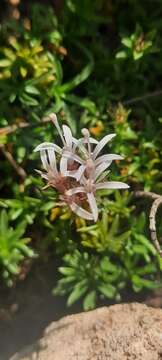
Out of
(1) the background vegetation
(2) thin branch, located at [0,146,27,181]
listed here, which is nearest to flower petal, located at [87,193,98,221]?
(1) the background vegetation

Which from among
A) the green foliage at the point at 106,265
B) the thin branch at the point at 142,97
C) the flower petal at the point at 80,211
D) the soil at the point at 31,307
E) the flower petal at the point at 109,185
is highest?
the flower petal at the point at 109,185

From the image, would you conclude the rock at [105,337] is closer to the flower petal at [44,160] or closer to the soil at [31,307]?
the soil at [31,307]

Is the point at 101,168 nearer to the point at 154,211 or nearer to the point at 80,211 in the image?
the point at 80,211

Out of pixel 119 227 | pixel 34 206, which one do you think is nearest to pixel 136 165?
pixel 119 227

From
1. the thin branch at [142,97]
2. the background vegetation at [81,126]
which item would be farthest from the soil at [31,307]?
the thin branch at [142,97]

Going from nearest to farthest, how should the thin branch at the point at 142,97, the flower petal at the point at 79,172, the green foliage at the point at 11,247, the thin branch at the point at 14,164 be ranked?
the flower petal at the point at 79,172 < the green foliage at the point at 11,247 < the thin branch at the point at 14,164 < the thin branch at the point at 142,97

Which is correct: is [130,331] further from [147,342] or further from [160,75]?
[160,75]
